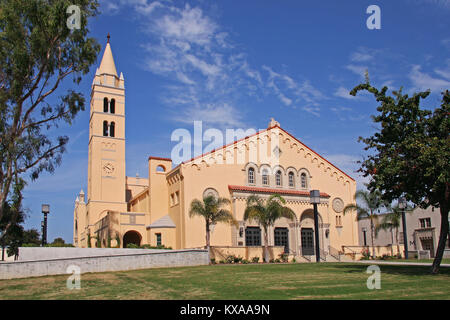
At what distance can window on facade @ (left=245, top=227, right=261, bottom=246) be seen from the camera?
37938 mm

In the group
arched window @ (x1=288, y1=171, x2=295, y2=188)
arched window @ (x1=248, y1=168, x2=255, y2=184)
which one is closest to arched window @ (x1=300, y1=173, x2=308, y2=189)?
arched window @ (x1=288, y1=171, x2=295, y2=188)

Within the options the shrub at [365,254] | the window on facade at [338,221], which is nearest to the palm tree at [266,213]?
the shrub at [365,254]

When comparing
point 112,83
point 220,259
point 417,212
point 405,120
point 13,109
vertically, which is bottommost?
point 220,259

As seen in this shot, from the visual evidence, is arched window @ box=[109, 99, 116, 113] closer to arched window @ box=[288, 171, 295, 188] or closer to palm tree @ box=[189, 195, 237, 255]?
palm tree @ box=[189, 195, 237, 255]

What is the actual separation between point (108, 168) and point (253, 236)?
1590 centimetres

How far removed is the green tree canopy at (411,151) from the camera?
17391mm

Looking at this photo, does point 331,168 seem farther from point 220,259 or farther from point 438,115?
point 438,115

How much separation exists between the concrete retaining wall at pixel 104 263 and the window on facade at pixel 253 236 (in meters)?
12.9

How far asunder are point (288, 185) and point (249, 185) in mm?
4525

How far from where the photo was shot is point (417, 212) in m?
51.2

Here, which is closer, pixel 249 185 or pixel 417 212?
pixel 249 185

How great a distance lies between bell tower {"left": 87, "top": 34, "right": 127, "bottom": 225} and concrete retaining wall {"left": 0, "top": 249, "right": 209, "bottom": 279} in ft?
62.6

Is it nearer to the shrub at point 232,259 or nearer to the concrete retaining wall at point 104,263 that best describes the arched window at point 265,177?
the shrub at point 232,259
